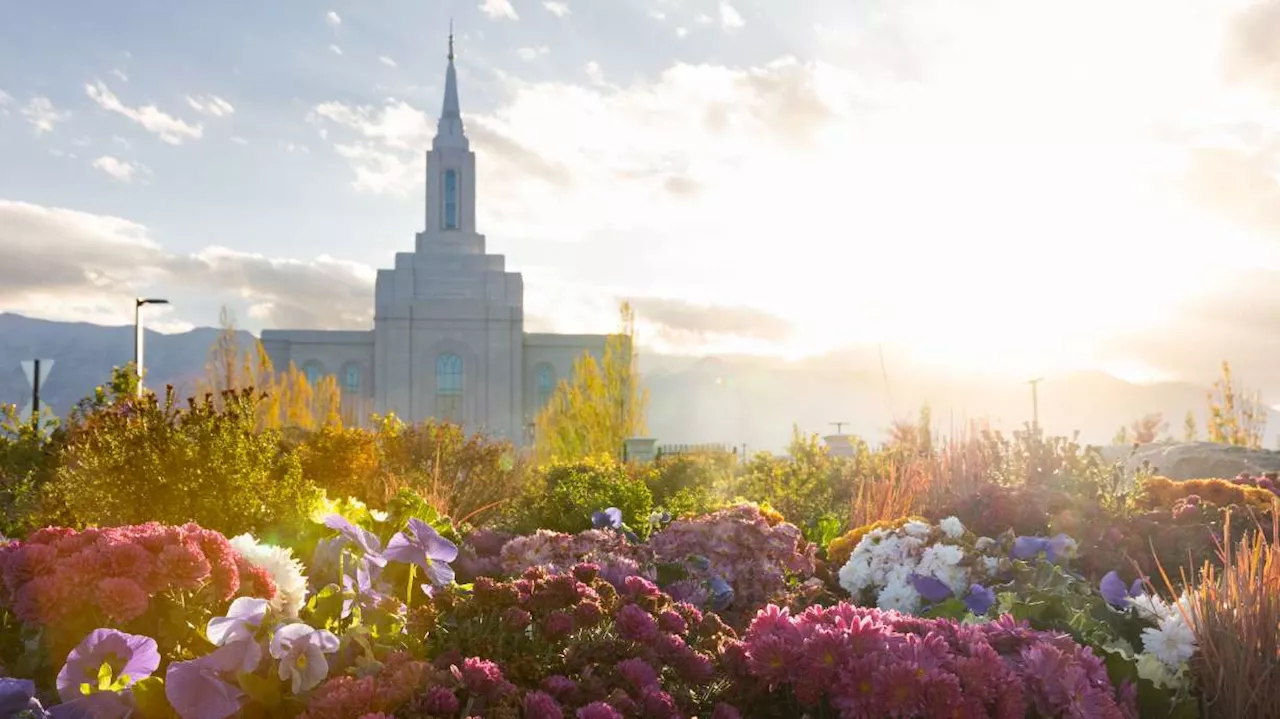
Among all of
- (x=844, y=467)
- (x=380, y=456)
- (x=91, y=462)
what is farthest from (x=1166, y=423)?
(x=91, y=462)

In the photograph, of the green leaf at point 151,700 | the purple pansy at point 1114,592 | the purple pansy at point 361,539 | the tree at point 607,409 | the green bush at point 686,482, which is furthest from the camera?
the tree at point 607,409

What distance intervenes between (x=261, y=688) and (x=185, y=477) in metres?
3.03

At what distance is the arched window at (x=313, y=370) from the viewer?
4306 centimetres

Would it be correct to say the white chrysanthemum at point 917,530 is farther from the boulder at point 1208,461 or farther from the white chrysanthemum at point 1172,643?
the boulder at point 1208,461

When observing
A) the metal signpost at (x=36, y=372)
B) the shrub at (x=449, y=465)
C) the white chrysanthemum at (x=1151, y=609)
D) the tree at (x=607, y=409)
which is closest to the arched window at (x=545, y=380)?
the tree at (x=607, y=409)

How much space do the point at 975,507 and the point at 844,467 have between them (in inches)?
205

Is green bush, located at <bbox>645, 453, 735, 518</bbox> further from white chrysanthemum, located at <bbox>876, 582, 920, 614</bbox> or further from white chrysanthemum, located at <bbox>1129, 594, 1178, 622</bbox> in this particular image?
white chrysanthemum, located at <bbox>1129, 594, 1178, 622</bbox>

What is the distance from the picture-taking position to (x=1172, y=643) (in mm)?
3549

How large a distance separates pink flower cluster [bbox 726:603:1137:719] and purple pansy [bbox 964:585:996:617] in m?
1.37

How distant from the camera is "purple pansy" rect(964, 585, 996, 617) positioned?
439 cm

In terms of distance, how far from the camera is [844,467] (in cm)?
1166

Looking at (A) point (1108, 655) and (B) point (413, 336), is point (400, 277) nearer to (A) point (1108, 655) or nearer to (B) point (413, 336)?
(B) point (413, 336)

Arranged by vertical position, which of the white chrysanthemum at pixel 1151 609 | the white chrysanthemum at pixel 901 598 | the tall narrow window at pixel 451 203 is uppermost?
the tall narrow window at pixel 451 203

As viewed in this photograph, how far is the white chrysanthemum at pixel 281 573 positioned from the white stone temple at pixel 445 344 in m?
38.5
